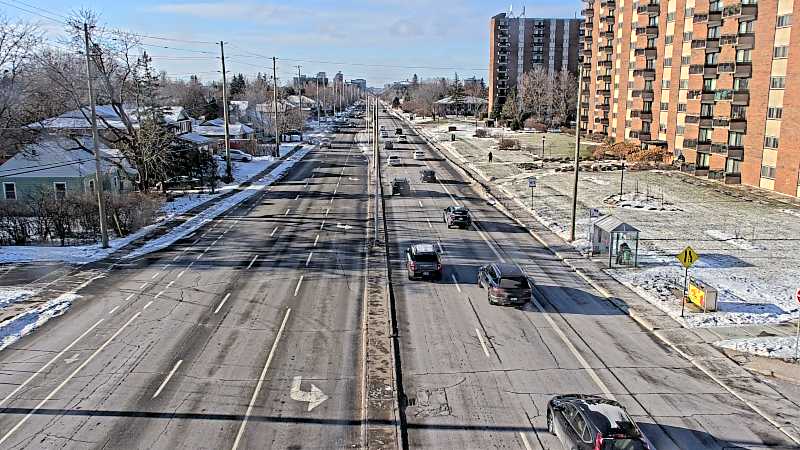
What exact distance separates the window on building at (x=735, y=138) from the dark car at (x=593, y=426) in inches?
1995

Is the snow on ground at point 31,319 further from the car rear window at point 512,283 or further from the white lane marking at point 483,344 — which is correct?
the car rear window at point 512,283

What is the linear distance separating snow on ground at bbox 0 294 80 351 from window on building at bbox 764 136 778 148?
50.5 meters

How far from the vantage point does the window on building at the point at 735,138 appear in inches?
2256

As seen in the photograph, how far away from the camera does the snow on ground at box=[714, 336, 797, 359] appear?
66.2ft

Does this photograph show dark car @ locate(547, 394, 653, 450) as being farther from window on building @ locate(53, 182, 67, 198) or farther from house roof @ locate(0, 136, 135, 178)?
window on building @ locate(53, 182, 67, 198)

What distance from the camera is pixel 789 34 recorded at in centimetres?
4981

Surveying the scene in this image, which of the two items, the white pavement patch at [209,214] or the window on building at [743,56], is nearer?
the white pavement patch at [209,214]

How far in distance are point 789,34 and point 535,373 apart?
4453cm

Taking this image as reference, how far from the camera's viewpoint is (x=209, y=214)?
44969 mm

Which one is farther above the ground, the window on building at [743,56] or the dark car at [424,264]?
the window on building at [743,56]

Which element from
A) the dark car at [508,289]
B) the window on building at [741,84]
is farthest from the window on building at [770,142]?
the dark car at [508,289]

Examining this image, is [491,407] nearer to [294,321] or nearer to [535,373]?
[535,373]

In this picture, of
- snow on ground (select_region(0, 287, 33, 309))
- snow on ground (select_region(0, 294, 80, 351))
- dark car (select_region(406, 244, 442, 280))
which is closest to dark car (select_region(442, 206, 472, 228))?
dark car (select_region(406, 244, 442, 280))

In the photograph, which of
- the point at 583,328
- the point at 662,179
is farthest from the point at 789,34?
the point at 583,328
